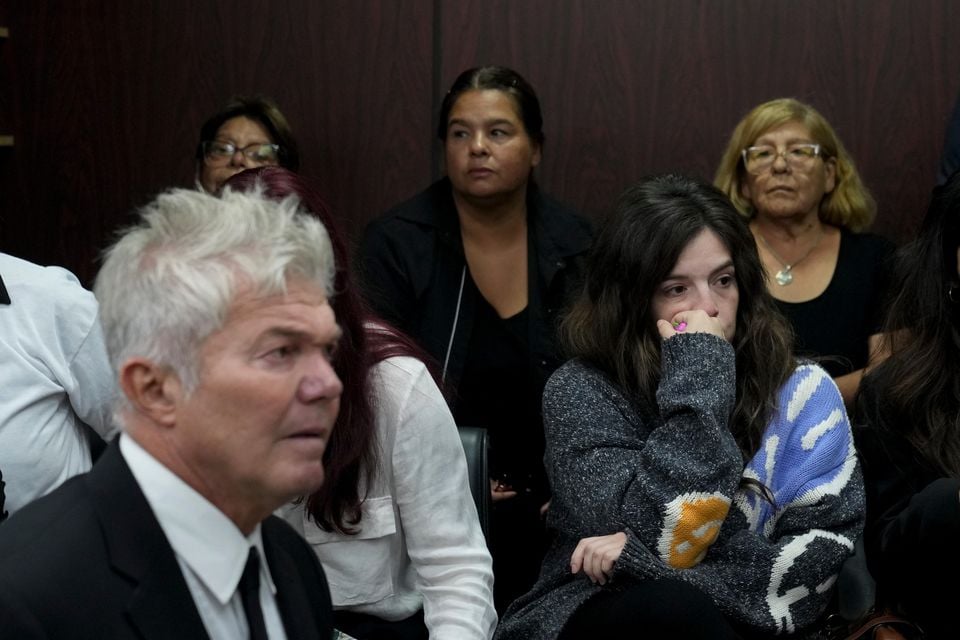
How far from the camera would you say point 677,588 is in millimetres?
1982

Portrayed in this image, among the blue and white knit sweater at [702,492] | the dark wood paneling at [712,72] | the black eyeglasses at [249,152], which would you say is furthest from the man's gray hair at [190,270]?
the dark wood paneling at [712,72]

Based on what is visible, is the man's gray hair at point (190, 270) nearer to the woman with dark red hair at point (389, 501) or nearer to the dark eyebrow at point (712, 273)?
the woman with dark red hair at point (389, 501)

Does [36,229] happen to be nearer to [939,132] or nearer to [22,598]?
[939,132]

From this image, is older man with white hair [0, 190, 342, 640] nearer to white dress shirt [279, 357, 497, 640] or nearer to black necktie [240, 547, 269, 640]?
black necktie [240, 547, 269, 640]

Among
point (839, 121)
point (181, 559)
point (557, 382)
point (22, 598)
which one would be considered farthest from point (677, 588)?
point (839, 121)

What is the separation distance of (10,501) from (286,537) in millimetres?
722

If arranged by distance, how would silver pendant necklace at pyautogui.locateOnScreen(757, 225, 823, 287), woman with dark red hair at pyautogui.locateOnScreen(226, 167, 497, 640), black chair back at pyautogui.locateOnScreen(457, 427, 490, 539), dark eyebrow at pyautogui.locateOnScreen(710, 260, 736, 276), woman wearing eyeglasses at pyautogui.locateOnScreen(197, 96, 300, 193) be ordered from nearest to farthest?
woman with dark red hair at pyautogui.locateOnScreen(226, 167, 497, 640), black chair back at pyautogui.locateOnScreen(457, 427, 490, 539), dark eyebrow at pyautogui.locateOnScreen(710, 260, 736, 276), silver pendant necklace at pyautogui.locateOnScreen(757, 225, 823, 287), woman wearing eyeglasses at pyautogui.locateOnScreen(197, 96, 300, 193)

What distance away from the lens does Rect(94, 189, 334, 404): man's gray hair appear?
120cm

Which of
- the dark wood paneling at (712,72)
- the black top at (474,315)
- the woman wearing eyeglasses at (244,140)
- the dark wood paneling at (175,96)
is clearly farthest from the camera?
the dark wood paneling at (175,96)

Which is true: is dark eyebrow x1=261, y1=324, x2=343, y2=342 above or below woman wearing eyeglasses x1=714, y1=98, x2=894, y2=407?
above

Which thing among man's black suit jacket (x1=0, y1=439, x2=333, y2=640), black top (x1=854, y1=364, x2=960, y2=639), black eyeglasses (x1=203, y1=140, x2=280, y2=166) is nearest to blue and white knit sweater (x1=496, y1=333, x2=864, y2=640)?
black top (x1=854, y1=364, x2=960, y2=639)

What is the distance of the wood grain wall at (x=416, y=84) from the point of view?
366 cm

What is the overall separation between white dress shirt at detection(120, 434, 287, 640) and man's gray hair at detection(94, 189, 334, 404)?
0.09 meters

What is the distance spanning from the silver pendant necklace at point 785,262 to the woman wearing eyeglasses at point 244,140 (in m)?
1.28
